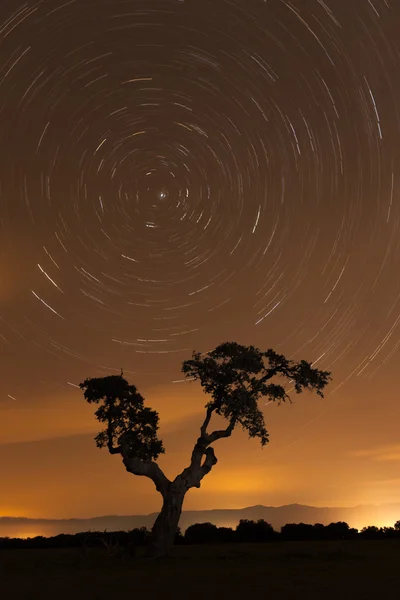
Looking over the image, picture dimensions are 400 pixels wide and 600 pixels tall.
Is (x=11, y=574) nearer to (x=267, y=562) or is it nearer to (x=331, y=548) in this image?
(x=267, y=562)

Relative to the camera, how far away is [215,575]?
2134 cm

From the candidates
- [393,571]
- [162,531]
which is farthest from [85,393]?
[393,571]

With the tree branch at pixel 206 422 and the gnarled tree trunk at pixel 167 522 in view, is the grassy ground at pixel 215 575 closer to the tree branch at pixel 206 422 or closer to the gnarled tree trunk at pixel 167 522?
the gnarled tree trunk at pixel 167 522

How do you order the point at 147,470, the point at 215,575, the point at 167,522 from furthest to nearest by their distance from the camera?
the point at 147,470 < the point at 167,522 < the point at 215,575

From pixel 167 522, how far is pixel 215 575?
24.1ft

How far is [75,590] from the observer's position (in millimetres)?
18828

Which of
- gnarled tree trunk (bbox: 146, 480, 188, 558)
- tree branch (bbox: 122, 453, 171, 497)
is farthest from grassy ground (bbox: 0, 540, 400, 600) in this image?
tree branch (bbox: 122, 453, 171, 497)

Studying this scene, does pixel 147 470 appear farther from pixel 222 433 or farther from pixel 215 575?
pixel 215 575

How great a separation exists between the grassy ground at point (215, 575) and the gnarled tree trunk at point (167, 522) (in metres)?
0.79

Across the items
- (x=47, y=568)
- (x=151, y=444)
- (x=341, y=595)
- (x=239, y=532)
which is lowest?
(x=341, y=595)

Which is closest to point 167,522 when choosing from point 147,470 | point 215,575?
point 147,470

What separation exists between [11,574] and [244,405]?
37.7 feet

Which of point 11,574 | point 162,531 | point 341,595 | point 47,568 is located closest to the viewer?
point 341,595

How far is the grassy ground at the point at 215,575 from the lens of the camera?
17688mm
